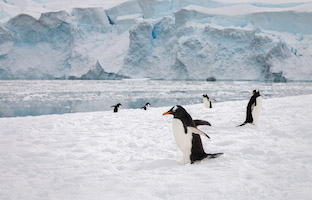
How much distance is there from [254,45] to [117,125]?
93.4 ft

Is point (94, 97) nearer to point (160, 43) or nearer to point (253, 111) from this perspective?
point (253, 111)

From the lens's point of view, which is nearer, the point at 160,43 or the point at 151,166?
the point at 151,166

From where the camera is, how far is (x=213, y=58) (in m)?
31.2

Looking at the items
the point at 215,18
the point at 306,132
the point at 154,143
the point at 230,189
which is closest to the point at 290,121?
the point at 306,132

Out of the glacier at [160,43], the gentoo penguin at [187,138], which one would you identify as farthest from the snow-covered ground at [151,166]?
the glacier at [160,43]

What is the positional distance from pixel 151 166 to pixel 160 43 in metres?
32.8

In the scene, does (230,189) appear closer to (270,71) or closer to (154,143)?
(154,143)

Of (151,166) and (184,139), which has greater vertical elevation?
(184,139)

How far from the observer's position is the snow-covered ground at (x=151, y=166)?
156cm

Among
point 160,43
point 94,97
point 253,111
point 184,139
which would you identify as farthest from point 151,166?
point 160,43

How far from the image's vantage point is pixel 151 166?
217cm

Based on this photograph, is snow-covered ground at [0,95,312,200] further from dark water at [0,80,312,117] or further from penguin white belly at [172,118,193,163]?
dark water at [0,80,312,117]

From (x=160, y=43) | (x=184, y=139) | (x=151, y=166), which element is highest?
(x=160, y=43)

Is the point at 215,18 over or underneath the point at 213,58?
over
